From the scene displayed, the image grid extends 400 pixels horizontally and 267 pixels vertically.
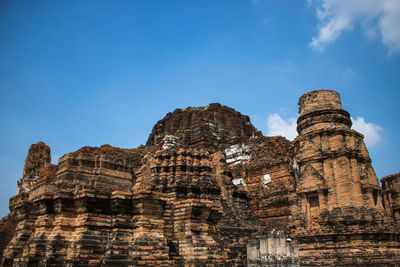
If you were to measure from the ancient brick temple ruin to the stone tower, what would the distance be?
0.05m

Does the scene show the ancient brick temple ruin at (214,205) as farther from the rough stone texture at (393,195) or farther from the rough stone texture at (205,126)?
the rough stone texture at (205,126)

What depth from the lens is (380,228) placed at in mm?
15023

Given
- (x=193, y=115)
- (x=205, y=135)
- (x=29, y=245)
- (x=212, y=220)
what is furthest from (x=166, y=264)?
(x=193, y=115)

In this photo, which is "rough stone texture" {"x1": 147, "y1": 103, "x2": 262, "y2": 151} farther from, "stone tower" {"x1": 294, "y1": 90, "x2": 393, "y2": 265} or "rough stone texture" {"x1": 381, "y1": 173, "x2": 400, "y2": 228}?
"rough stone texture" {"x1": 381, "y1": 173, "x2": 400, "y2": 228}

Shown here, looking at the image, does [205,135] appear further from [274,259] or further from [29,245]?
[29,245]

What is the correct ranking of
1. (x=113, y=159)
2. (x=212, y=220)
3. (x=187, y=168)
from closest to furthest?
(x=212, y=220), (x=187, y=168), (x=113, y=159)

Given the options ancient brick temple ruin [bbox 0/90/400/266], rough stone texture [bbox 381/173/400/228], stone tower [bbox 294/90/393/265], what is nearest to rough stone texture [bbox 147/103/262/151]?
ancient brick temple ruin [bbox 0/90/400/266]

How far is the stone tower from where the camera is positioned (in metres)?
15.2

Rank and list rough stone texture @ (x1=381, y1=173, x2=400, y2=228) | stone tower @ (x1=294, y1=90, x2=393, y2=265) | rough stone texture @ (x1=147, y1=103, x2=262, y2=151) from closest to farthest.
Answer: stone tower @ (x1=294, y1=90, x2=393, y2=265)
rough stone texture @ (x1=381, y1=173, x2=400, y2=228)
rough stone texture @ (x1=147, y1=103, x2=262, y2=151)

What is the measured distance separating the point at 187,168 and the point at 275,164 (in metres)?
13.0

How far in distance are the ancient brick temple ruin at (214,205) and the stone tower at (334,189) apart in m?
0.05

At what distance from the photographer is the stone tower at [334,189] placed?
49.9 ft

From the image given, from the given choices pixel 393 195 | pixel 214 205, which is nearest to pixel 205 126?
pixel 393 195

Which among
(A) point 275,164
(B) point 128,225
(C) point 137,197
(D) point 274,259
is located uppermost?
(A) point 275,164
